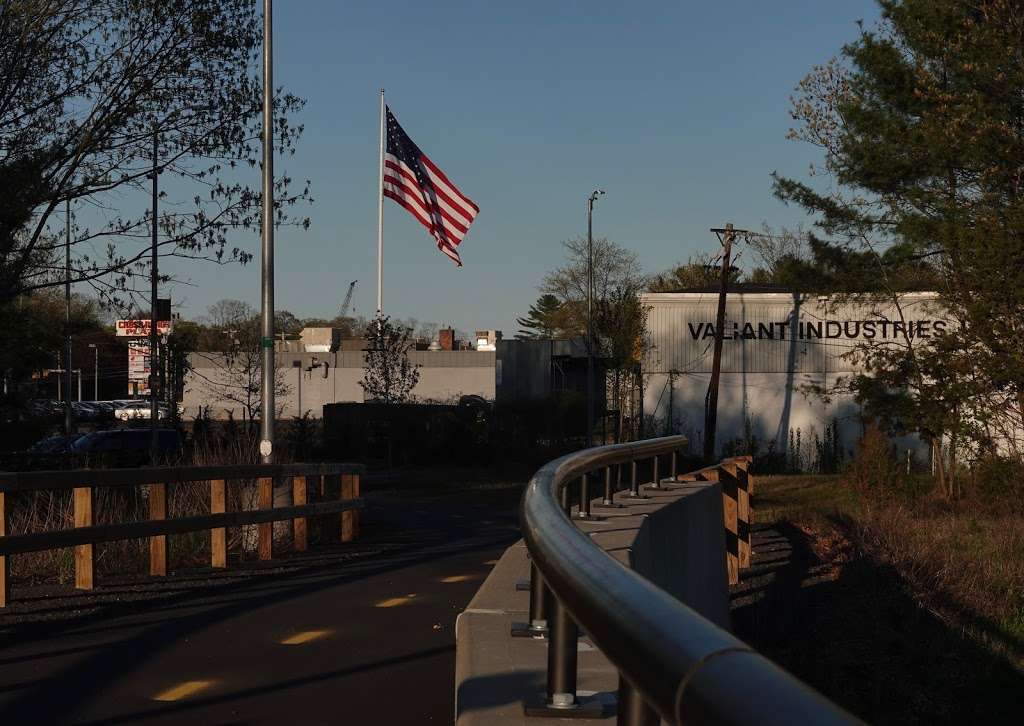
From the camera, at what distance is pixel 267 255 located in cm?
1789

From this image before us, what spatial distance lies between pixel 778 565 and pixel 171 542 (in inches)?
282

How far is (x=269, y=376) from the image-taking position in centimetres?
1794

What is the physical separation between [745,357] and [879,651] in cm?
4028

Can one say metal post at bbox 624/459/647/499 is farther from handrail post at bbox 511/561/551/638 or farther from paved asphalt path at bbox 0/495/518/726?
handrail post at bbox 511/561/551/638

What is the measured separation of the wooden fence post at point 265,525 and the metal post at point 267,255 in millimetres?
3441

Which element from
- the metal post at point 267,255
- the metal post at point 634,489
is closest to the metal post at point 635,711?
the metal post at point 634,489

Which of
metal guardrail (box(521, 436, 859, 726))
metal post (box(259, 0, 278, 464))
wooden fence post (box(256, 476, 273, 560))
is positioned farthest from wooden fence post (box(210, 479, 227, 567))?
metal guardrail (box(521, 436, 859, 726))

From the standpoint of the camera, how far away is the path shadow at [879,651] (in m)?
11.1

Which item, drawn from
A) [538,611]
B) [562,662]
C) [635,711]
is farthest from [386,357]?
[635,711]

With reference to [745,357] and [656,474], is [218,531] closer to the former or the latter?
[656,474]

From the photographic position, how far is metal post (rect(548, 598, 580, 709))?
3.60 metres

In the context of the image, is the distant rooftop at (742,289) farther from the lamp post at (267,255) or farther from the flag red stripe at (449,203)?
the lamp post at (267,255)

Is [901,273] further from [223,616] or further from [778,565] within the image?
[223,616]

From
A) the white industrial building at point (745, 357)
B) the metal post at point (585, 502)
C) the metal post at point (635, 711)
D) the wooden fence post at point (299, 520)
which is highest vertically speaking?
the white industrial building at point (745, 357)
